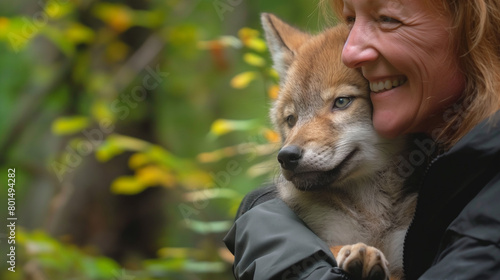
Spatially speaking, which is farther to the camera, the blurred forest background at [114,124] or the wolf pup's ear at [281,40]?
the blurred forest background at [114,124]

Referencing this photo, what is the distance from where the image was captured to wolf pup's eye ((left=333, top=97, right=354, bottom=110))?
277 cm

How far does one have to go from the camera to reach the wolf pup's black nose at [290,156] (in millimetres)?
2600

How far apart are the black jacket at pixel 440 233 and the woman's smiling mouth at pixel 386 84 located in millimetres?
481

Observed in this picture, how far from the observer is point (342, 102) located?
A: 110 inches

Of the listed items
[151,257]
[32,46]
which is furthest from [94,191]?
[32,46]

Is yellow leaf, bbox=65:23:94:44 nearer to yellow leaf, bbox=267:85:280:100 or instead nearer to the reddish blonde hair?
yellow leaf, bbox=267:85:280:100

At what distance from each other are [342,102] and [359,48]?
0.45 metres

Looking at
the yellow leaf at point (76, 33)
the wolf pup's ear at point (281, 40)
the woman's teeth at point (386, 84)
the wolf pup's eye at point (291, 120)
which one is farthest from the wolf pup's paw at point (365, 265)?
the yellow leaf at point (76, 33)

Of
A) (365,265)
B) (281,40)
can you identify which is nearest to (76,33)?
(281,40)

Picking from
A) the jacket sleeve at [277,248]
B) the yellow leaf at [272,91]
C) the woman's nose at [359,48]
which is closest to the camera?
the jacket sleeve at [277,248]

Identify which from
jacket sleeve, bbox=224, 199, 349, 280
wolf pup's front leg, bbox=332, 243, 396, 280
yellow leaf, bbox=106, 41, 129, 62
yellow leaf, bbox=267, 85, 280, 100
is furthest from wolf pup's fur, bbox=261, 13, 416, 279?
yellow leaf, bbox=106, 41, 129, 62

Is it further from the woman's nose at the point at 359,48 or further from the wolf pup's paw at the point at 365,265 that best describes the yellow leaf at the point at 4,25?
the wolf pup's paw at the point at 365,265

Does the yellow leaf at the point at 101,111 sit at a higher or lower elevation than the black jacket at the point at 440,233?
higher

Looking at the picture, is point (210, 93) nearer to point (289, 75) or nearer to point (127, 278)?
point (127, 278)
